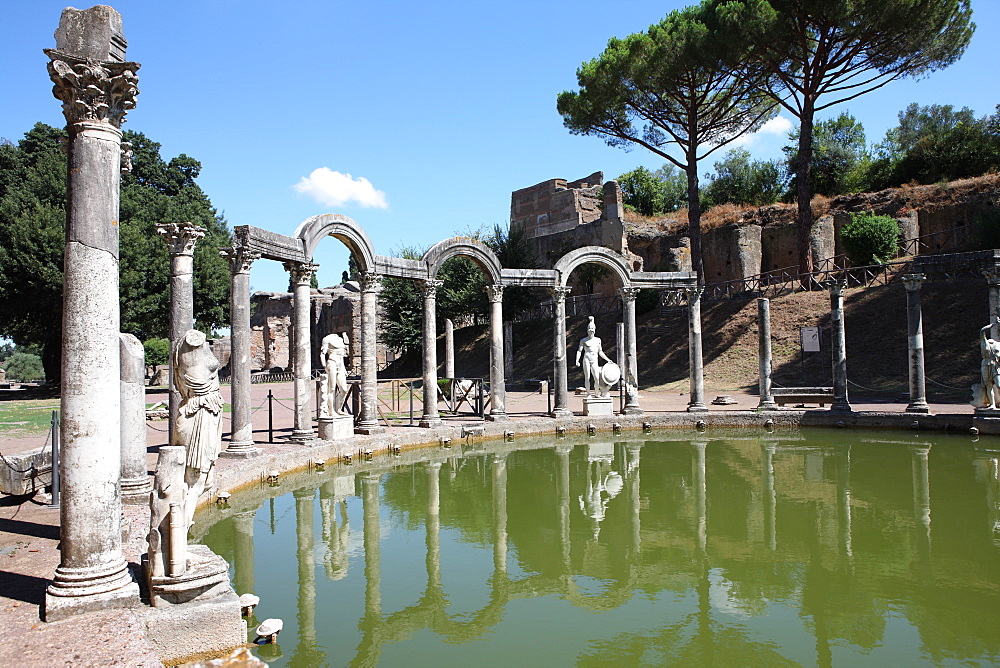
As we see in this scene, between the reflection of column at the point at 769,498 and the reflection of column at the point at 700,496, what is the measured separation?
0.66 metres

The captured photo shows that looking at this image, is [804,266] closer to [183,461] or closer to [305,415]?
[305,415]

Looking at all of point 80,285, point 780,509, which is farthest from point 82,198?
point 780,509

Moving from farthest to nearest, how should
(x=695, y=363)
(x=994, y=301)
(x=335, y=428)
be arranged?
(x=695, y=363), (x=994, y=301), (x=335, y=428)

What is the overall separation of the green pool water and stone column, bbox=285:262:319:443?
3.74ft

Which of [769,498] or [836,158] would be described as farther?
[836,158]

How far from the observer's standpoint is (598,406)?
1633 cm

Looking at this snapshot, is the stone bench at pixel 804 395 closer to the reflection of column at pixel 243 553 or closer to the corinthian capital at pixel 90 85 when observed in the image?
the reflection of column at pixel 243 553

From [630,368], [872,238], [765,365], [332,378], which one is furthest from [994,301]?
[332,378]

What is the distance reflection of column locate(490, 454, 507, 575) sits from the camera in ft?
22.1

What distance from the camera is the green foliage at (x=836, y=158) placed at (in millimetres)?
34844

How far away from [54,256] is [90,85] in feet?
72.3

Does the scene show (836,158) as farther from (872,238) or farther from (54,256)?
(54,256)

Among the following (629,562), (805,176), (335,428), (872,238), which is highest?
(805,176)

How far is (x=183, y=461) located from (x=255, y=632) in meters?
1.33
